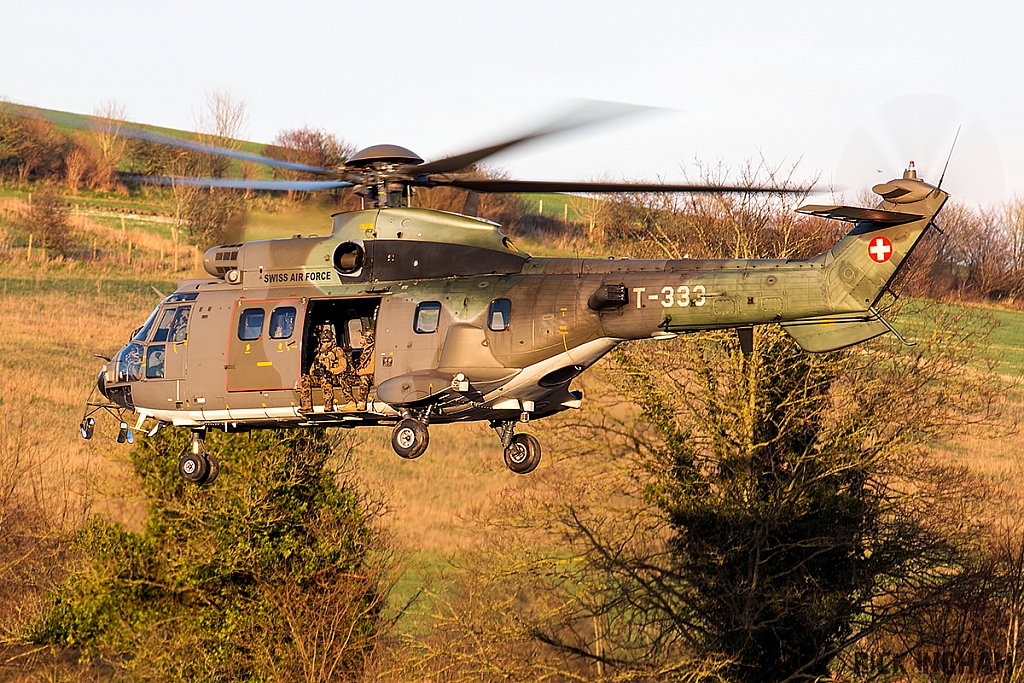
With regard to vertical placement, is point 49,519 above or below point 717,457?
below

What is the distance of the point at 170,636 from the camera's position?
41.3 m

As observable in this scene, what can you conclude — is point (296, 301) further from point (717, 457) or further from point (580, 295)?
point (717, 457)

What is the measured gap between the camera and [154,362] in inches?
851

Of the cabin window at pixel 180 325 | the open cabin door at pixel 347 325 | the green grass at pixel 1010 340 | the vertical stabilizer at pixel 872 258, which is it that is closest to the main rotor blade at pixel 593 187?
the vertical stabilizer at pixel 872 258

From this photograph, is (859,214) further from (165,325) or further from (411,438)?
(165,325)

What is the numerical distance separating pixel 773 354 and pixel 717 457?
358 cm

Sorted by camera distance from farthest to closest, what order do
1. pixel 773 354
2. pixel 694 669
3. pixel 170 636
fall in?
pixel 170 636 < pixel 773 354 < pixel 694 669

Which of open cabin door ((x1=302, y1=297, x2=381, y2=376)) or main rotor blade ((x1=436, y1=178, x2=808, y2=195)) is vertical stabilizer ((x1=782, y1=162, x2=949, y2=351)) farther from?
open cabin door ((x1=302, y1=297, x2=381, y2=376))

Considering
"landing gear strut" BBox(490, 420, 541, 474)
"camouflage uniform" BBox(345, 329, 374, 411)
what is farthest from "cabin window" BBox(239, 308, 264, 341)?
"landing gear strut" BBox(490, 420, 541, 474)

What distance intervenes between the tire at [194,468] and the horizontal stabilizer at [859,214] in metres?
11.4

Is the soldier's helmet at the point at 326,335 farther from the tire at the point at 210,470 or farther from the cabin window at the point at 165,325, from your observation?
the tire at the point at 210,470

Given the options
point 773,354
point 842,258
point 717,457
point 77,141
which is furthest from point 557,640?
point 77,141

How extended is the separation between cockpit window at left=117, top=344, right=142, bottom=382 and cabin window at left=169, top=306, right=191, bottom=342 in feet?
3.11

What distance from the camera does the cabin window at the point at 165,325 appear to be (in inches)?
848
